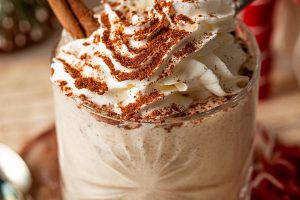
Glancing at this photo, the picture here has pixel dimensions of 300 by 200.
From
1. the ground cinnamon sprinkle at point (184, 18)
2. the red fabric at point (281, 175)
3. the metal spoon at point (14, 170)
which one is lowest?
the red fabric at point (281, 175)

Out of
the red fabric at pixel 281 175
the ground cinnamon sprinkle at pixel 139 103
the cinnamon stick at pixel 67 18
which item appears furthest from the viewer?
the red fabric at pixel 281 175

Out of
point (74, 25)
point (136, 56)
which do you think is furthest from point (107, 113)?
point (74, 25)

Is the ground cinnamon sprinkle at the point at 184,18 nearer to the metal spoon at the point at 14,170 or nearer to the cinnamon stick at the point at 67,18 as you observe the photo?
the cinnamon stick at the point at 67,18

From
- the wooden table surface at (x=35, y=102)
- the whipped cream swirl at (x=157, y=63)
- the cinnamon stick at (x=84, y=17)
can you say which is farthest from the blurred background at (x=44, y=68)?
the whipped cream swirl at (x=157, y=63)

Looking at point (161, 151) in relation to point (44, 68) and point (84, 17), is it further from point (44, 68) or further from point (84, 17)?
point (44, 68)

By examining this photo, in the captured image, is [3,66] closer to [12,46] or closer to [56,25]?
[12,46]

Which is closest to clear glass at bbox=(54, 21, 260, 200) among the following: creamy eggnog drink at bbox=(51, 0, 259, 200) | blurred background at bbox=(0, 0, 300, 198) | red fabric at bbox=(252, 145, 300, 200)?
creamy eggnog drink at bbox=(51, 0, 259, 200)
